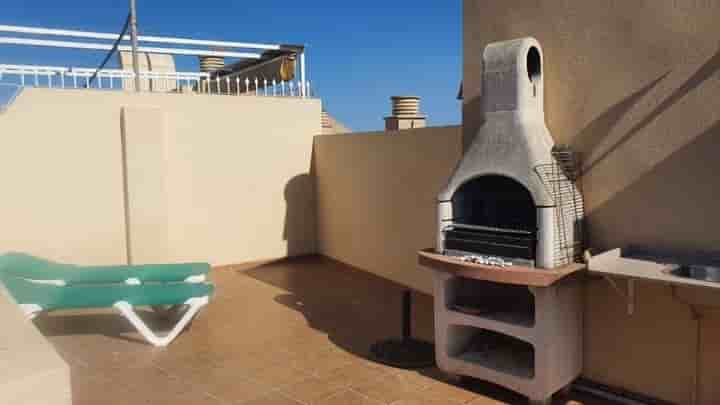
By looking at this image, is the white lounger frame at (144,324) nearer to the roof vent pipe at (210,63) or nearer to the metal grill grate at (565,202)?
the metal grill grate at (565,202)

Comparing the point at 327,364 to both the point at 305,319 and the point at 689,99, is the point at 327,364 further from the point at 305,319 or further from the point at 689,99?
the point at 689,99

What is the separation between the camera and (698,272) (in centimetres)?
357

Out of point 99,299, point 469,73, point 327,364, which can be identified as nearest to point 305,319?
point 327,364

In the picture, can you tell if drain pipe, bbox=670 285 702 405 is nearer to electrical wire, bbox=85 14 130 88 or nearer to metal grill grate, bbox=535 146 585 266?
metal grill grate, bbox=535 146 585 266

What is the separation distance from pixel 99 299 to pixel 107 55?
5792 mm

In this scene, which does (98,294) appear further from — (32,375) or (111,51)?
(111,51)

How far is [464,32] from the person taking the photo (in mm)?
5273

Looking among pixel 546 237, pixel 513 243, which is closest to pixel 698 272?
pixel 546 237

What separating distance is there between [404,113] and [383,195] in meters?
4.46

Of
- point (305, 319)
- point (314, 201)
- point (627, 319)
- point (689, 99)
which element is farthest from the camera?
point (314, 201)

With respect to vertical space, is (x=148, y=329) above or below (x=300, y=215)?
below

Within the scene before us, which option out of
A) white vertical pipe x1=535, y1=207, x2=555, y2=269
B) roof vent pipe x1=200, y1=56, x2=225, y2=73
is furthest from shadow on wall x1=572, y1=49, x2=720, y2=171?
roof vent pipe x1=200, y1=56, x2=225, y2=73

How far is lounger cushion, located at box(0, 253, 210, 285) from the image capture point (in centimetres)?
658

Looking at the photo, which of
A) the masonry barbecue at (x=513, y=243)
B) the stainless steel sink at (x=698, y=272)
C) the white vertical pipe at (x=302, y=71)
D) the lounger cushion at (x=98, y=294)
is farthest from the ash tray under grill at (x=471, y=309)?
the white vertical pipe at (x=302, y=71)
